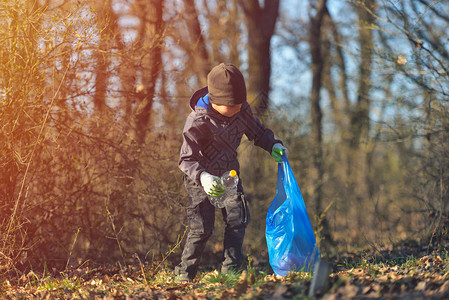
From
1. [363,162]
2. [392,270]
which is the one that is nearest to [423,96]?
[392,270]

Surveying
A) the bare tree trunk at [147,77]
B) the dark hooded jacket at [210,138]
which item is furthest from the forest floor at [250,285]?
the bare tree trunk at [147,77]

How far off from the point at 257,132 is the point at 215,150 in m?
0.52

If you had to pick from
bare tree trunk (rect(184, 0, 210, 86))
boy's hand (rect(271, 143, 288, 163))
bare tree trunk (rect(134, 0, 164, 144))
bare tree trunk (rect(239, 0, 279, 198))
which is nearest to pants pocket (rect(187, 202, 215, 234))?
boy's hand (rect(271, 143, 288, 163))

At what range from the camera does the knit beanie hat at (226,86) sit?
3.88m

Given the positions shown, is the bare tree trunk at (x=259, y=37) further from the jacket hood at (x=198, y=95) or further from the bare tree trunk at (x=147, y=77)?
the jacket hood at (x=198, y=95)

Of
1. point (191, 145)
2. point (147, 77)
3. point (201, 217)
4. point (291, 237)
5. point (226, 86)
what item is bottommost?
point (291, 237)

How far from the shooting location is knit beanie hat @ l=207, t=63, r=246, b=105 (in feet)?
12.7

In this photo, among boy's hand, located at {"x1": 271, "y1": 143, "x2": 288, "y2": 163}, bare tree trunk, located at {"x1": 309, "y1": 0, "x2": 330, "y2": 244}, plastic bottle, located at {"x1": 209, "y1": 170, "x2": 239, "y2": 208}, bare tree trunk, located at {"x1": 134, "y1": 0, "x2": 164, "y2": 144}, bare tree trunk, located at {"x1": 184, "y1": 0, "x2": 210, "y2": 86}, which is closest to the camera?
plastic bottle, located at {"x1": 209, "y1": 170, "x2": 239, "y2": 208}

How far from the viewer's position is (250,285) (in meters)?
3.39

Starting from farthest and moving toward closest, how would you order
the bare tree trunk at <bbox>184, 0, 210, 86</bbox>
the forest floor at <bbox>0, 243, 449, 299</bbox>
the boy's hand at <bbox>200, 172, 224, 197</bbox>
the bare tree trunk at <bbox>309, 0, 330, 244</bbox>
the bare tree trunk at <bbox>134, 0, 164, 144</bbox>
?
1. the bare tree trunk at <bbox>309, 0, 330, 244</bbox>
2. the bare tree trunk at <bbox>184, 0, 210, 86</bbox>
3. the bare tree trunk at <bbox>134, 0, 164, 144</bbox>
4. the boy's hand at <bbox>200, 172, 224, 197</bbox>
5. the forest floor at <bbox>0, 243, 449, 299</bbox>

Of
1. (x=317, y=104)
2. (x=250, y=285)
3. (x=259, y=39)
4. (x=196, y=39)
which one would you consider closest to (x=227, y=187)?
(x=250, y=285)

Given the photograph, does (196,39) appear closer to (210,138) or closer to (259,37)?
(259,37)

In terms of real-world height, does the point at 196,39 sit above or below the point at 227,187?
above

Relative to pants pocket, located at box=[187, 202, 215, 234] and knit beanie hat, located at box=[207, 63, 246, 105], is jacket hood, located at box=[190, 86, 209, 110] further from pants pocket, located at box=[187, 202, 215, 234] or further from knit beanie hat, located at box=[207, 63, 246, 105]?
pants pocket, located at box=[187, 202, 215, 234]
